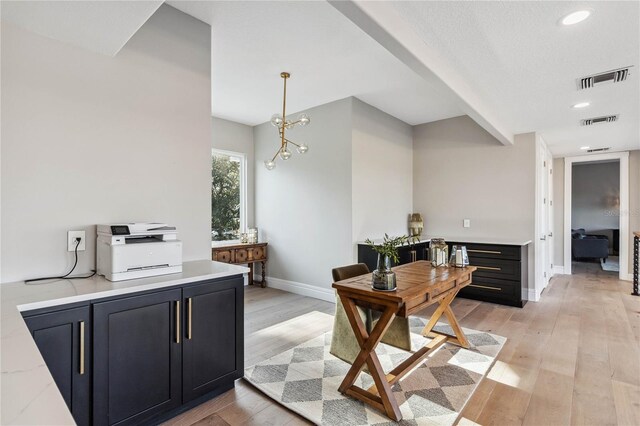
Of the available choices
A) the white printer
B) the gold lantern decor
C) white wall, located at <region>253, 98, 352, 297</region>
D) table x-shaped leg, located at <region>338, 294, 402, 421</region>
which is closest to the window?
white wall, located at <region>253, 98, 352, 297</region>

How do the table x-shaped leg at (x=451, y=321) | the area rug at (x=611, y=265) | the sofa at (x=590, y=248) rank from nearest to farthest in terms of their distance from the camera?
the table x-shaped leg at (x=451, y=321) < the area rug at (x=611, y=265) < the sofa at (x=590, y=248)

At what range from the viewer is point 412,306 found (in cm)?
199

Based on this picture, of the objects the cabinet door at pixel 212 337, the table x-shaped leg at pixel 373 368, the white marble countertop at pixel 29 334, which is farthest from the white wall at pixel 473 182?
the white marble countertop at pixel 29 334

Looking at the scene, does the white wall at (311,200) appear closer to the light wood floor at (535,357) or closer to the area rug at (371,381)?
the light wood floor at (535,357)

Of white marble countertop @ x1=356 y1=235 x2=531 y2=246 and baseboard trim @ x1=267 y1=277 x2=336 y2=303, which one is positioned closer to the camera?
white marble countertop @ x1=356 y1=235 x2=531 y2=246

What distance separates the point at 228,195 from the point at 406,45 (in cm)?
392

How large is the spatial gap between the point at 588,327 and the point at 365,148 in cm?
327

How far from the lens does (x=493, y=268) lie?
13.9 ft

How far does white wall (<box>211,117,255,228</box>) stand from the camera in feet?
16.5

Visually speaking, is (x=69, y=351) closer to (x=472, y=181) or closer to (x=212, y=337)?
(x=212, y=337)

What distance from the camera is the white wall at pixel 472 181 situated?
14.9ft

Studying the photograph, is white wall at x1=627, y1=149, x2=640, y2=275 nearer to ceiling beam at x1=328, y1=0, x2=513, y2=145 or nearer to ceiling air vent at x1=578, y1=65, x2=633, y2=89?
ceiling air vent at x1=578, y1=65, x2=633, y2=89

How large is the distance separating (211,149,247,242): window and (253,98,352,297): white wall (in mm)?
294

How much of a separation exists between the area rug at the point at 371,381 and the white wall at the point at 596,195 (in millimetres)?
8861
